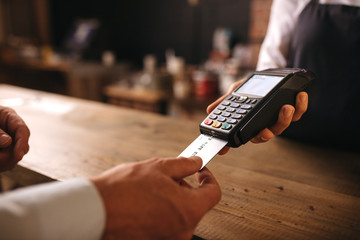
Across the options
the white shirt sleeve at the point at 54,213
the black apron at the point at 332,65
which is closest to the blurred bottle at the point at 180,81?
the black apron at the point at 332,65

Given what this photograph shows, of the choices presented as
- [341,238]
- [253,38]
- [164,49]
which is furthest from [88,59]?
[341,238]

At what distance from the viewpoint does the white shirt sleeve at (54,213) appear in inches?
13.4

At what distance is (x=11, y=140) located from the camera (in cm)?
68

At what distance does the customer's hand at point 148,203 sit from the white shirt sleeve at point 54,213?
0.02m

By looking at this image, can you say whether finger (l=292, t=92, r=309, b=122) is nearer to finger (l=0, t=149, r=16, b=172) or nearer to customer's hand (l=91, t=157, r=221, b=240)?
customer's hand (l=91, t=157, r=221, b=240)

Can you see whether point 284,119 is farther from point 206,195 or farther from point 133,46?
point 133,46

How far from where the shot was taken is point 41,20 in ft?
15.6

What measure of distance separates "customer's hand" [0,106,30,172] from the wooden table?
0.14 feet

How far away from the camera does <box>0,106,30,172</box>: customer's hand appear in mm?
666

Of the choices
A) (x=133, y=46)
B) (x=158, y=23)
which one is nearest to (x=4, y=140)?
(x=158, y=23)

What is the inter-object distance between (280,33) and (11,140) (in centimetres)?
81

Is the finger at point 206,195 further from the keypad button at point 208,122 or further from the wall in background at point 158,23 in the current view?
the wall in background at point 158,23

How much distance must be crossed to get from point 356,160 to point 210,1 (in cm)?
273

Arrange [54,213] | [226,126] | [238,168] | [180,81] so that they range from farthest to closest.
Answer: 1. [180,81]
2. [238,168]
3. [226,126]
4. [54,213]
